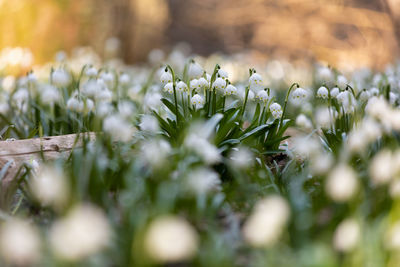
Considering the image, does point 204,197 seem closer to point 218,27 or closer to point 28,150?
point 28,150

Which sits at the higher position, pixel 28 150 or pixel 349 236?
pixel 28 150

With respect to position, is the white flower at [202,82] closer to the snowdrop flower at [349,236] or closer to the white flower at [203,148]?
the white flower at [203,148]

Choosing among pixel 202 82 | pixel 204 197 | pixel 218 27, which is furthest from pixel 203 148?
pixel 218 27

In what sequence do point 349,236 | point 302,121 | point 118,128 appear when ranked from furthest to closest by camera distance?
1. point 302,121
2. point 118,128
3. point 349,236

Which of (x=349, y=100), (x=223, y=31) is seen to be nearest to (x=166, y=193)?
(x=349, y=100)

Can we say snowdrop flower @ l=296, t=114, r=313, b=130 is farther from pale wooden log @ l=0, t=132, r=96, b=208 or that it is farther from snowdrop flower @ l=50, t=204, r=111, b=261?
snowdrop flower @ l=50, t=204, r=111, b=261

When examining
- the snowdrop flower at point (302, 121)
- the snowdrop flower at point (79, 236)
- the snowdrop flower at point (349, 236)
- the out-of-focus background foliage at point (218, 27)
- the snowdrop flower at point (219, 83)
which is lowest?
the snowdrop flower at point (349, 236)

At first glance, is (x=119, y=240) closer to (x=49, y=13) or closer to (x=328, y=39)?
(x=49, y=13)

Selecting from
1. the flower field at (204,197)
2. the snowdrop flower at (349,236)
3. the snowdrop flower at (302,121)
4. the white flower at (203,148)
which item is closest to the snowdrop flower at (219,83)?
the flower field at (204,197)

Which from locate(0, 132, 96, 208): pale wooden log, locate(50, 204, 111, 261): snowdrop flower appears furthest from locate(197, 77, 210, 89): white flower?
locate(50, 204, 111, 261): snowdrop flower
